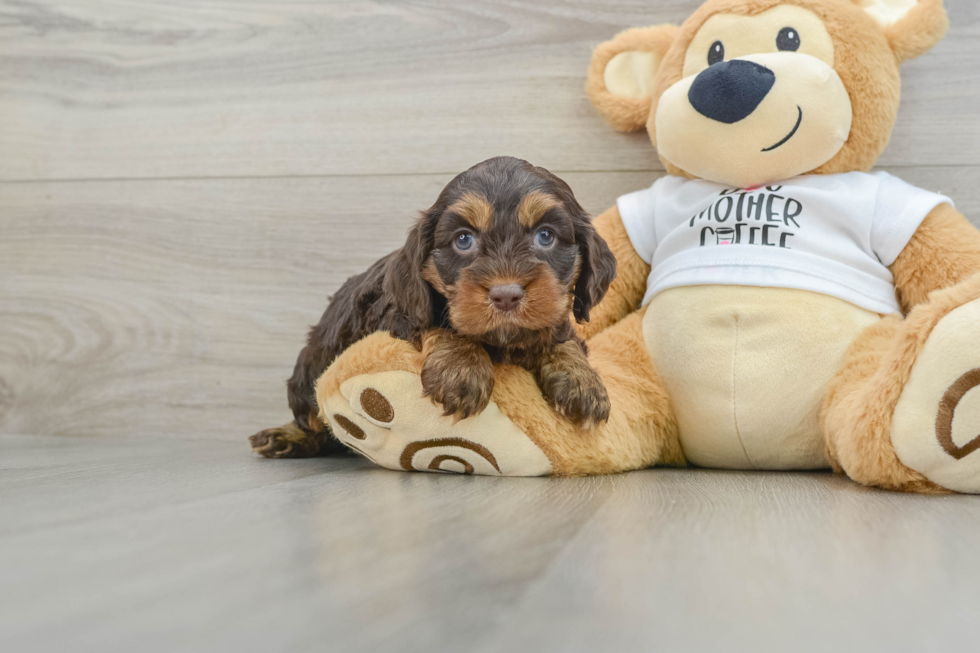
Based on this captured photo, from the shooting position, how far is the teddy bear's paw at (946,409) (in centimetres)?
102

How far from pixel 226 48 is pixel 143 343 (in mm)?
837

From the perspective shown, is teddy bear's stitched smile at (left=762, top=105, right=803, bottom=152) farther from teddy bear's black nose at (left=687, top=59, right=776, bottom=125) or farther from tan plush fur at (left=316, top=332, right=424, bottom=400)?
tan plush fur at (left=316, top=332, right=424, bottom=400)

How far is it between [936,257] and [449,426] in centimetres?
94

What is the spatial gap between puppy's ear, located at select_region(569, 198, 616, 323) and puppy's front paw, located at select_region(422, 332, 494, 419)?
20 cm

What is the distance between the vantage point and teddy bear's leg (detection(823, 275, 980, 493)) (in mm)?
1027

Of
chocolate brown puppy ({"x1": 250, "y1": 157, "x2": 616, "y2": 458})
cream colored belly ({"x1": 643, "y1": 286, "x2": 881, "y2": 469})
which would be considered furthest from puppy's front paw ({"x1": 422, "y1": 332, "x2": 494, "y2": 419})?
cream colored belly ({"x1": 643, "y1": 286, "x2": 881, "y2": 469})

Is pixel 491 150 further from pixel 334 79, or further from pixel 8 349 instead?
pixel 8 349

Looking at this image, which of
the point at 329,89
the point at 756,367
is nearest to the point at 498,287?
the point at 756,367

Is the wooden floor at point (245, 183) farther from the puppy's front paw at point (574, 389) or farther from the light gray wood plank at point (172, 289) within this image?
the puppy's front paw at point (574, 389)

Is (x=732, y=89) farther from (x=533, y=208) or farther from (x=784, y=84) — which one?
(x=533, y=208)

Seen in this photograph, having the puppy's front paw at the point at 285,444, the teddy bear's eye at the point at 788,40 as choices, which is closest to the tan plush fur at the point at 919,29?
the teddy bear's eye at the point at 788,40

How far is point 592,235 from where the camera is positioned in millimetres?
1199

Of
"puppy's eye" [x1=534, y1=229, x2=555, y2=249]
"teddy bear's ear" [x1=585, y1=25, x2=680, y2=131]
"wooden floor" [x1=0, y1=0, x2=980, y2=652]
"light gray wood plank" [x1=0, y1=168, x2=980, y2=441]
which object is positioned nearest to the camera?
"puppy's eye" [x1=534, y1=229, x2=555, y2=249]

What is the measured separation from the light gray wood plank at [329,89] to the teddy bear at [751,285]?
326mm
